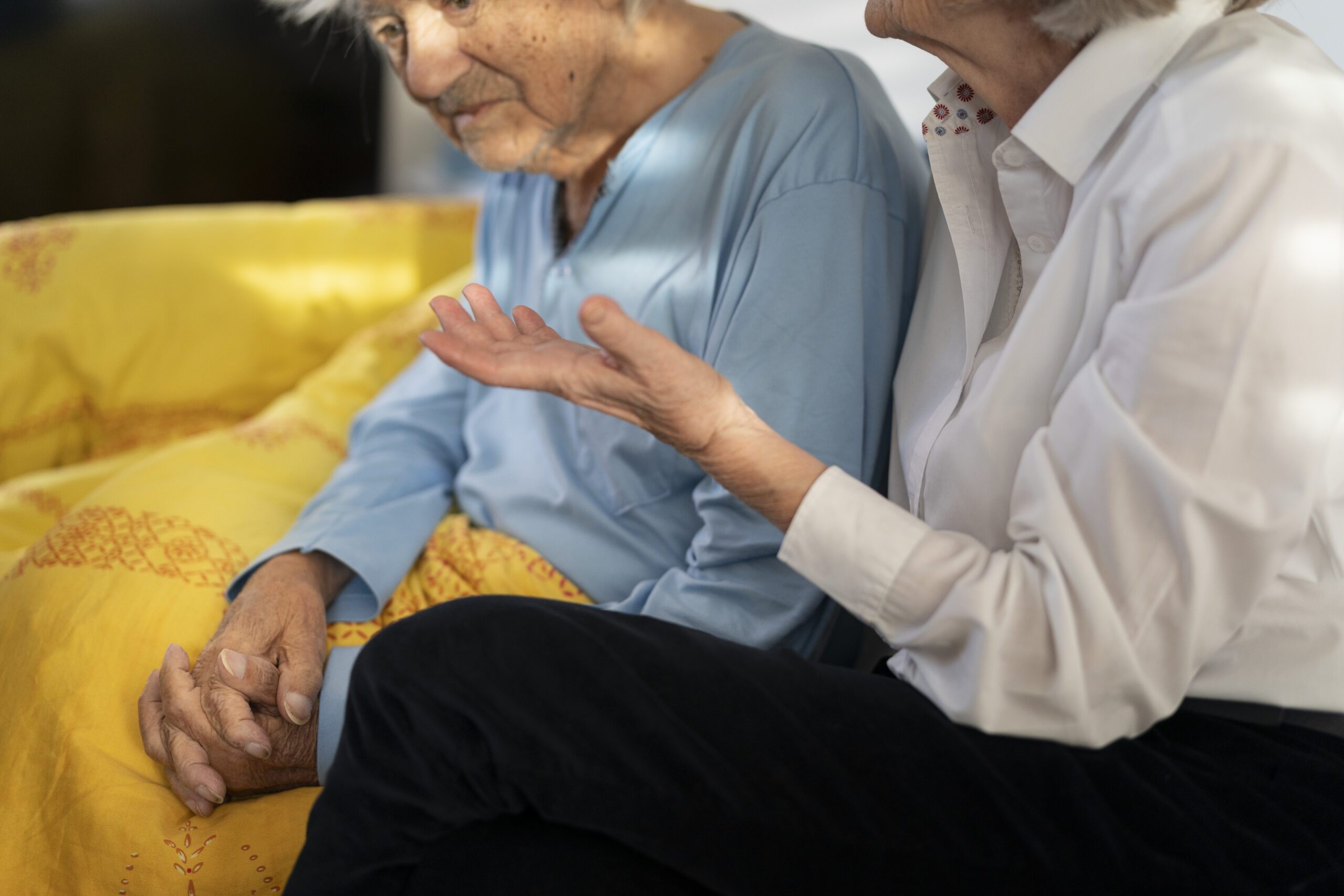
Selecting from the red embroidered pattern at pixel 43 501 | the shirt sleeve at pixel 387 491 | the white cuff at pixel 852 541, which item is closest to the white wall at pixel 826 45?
the white cuff at pixel 852 541

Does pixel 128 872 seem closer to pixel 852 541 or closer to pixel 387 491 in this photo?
pixel 387 491

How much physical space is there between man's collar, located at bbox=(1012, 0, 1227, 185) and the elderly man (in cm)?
25

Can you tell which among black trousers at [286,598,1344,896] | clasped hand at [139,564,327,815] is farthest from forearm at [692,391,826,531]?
clasped hand at [139,564,327,815]

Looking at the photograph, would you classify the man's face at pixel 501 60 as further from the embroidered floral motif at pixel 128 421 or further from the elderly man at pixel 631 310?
the embroidered floral motif at pixel 128 421

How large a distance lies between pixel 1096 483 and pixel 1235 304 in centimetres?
14

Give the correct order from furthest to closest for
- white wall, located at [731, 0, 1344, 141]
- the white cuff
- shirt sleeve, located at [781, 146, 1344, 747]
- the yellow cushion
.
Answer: white wall, located at [731, 0, 1344, 141] → the yellow cushion → the white cuff → shirt sleeve, located at [781, 146, 1344, 747]

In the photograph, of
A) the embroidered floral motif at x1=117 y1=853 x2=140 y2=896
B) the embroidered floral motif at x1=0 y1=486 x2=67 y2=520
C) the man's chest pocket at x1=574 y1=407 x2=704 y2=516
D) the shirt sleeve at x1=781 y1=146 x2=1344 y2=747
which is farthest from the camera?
the embroidered floral motif at x1=0 y1=486 x2=67 y2=520

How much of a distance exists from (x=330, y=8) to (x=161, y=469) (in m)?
0.63

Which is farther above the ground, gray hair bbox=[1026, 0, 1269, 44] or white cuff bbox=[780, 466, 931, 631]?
gray hair bbox=[1026, 0, 1269, 44]

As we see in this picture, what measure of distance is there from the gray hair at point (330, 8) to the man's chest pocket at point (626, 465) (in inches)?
18.2

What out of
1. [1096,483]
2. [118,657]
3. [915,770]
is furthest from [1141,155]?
[118,657]

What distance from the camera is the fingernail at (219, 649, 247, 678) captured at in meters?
1.02

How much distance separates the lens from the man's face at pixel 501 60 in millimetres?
1149

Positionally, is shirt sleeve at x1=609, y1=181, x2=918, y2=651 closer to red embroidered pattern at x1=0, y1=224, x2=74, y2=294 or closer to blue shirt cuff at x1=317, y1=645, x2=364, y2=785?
blue shirt cuff at x1=317, y1=645, x2=364, y2=785
